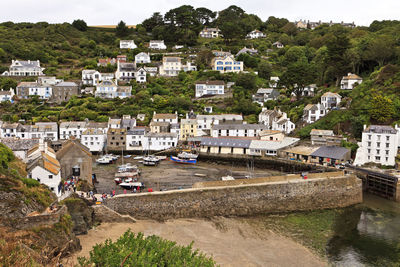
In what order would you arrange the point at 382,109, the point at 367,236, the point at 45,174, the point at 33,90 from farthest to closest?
the point at 33,90 < the point at 382,109 < the point at 45,174 < the point at 367,236

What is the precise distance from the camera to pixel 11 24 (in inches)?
4230

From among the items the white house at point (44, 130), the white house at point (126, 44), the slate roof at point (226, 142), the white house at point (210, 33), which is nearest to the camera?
the slate roof at point (226, 142)

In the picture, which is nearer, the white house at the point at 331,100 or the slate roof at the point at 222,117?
the white house at the point at 331,100

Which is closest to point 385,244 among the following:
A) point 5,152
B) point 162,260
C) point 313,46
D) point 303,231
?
point 303,231

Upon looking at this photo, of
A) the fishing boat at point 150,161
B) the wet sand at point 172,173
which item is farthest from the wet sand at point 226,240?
the fishing boat at point 150,161

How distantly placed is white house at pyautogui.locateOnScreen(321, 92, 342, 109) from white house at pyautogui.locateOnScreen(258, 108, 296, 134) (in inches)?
219

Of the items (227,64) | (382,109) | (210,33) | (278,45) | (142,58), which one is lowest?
(382,109)

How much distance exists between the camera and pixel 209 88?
204ft

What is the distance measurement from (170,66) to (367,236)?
57.1 meters

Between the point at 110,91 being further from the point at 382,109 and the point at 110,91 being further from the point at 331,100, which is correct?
the point at 382,109

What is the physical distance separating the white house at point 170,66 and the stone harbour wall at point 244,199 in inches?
1959

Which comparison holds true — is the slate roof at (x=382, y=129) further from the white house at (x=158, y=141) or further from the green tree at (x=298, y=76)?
the white house at (x=158, y=141)

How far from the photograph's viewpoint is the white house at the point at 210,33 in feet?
319

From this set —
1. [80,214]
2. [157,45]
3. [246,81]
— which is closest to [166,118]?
[246,81]
